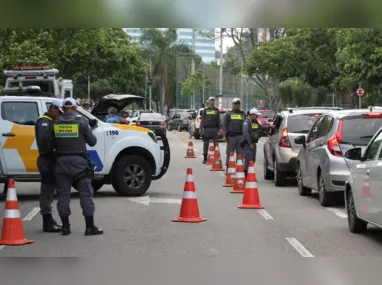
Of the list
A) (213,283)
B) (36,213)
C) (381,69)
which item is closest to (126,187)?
(36,213)

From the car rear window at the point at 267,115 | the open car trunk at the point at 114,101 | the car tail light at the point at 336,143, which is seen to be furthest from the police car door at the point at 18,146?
the car rear window at the point at 267,115

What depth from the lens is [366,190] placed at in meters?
10.4

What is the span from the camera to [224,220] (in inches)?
500

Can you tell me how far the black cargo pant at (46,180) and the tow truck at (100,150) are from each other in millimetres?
3116

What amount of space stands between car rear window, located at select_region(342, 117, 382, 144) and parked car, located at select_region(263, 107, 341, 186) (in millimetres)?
3309

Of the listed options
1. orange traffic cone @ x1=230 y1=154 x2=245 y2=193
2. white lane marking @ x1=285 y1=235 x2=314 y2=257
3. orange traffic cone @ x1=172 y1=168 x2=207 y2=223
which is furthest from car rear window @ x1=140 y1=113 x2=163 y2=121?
white lane marking @ x1=285 y1=235 x2=314 y2=257

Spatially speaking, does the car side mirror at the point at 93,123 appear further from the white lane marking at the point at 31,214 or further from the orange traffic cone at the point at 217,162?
the orange traffic cone at the point at 217,162

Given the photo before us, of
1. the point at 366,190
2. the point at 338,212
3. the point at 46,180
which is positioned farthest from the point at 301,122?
the point at 46,180

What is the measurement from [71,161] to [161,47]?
285 feet

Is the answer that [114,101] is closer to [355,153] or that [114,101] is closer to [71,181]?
[71,181]

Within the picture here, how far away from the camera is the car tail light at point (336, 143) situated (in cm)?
Answer: 1384

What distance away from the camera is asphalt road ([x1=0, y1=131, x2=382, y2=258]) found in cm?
998

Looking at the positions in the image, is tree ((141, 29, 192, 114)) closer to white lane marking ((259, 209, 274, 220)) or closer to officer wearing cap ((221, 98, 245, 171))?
officer wearing cap ((221, 98, 245, 171))
